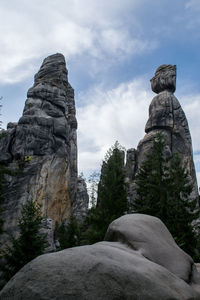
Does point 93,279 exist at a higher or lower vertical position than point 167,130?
lower

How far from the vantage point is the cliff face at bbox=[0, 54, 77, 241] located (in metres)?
31.8

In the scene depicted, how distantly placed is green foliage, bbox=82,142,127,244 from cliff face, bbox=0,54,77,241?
12.5 meters

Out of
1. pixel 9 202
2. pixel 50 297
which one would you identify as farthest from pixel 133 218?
pixel 9 202

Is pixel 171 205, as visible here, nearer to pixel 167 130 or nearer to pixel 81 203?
pixel 167 130

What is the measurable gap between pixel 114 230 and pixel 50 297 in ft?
13.1

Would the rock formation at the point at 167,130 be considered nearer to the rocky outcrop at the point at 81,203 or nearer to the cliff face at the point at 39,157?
the rocky outcrop at the point at 81,203

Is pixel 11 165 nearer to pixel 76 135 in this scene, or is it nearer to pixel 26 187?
pixel 26 187

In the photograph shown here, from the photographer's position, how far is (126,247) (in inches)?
279

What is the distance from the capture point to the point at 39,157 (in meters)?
34.1

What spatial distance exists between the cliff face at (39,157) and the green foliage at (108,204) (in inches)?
491

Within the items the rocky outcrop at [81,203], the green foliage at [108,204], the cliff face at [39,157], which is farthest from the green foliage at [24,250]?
the rocky outcrop at [81,203]

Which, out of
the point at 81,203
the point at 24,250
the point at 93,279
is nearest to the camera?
the point at 93,279

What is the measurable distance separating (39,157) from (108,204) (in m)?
16.4

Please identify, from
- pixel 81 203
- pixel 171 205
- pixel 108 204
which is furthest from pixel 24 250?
pixel 81 203
